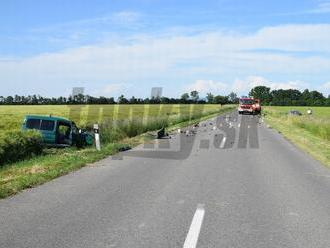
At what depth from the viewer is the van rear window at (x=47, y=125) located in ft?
71.0

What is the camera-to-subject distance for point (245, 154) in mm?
18984

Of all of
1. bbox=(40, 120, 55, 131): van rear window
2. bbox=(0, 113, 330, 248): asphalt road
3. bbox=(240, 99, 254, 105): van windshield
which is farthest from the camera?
bbox=(240, 99, 254, 105): van windshield

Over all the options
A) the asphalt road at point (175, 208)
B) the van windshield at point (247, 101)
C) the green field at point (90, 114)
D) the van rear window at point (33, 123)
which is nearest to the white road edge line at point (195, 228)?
the asphalt road at point (175, 208)

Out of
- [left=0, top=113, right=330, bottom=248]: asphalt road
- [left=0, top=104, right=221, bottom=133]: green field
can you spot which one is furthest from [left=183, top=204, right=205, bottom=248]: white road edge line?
[left=0, top=104, right=221, bottom=133]: green field

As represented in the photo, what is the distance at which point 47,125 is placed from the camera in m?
21.7

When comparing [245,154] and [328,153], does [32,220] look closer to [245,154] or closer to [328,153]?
[245,154]

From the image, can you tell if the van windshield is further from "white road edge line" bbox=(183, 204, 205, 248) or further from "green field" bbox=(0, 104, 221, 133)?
"white road edge line" bbox=(183, 204, 205, 248)

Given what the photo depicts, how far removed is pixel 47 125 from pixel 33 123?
0.60 meters

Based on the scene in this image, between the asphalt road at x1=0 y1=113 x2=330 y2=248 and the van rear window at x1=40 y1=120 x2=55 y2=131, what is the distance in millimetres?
7080

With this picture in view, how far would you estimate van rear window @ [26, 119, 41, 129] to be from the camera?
2168cm

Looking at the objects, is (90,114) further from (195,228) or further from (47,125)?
(195,228)

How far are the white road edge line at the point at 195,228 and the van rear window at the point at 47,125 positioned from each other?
45.3ft

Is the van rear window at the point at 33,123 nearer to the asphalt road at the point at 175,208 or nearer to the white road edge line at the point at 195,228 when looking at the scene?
the asphalt road at the point at 175,208

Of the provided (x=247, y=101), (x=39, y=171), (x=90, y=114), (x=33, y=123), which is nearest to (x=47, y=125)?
(x=33, y=123)
